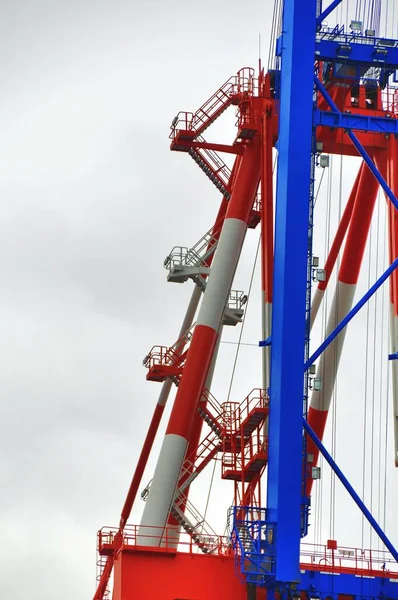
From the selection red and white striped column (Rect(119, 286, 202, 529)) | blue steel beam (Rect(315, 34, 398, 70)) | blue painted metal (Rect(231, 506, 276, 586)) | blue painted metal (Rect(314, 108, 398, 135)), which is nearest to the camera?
blue painted metal (Rect(231, 506, 276, 586))

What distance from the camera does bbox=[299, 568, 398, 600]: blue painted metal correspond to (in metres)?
52.0

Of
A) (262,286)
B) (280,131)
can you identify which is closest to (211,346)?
(262,286)

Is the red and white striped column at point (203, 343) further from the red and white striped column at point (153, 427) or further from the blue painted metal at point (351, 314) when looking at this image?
the blue painted metal at point (351, 314)

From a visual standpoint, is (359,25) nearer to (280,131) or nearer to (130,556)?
(280,131)

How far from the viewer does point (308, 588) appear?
51.9m

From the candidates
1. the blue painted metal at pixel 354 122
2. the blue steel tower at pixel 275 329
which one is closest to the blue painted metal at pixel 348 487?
the blue steel tower at pixel 275 329

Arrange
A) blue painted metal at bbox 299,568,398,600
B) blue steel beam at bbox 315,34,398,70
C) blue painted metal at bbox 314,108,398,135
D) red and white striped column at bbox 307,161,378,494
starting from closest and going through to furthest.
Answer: blue painted metal at bbox 299,568,398,600, blue painted metal at bbox 314,108,398,135, blue steel beam at bbox 315,34,398,70, red and white striped column at bbox 307,161,378,494

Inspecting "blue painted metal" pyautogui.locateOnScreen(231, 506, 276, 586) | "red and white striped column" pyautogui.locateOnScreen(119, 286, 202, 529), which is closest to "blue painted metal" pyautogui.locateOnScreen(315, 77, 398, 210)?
"blue painted metal" pyautogui.locateOnScreen(231, 506, 276, 586)

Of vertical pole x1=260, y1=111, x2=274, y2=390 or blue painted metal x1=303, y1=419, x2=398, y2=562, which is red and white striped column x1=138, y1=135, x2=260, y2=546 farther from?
blue painted metal x1=303, y1=419, x2=398, y2=562

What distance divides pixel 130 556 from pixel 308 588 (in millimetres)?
4650

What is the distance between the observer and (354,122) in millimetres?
55188

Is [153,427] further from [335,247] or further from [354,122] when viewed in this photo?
[354,122]

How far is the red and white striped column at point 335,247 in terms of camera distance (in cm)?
6200

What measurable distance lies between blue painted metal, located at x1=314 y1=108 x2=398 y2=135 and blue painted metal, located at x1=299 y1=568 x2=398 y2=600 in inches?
479
